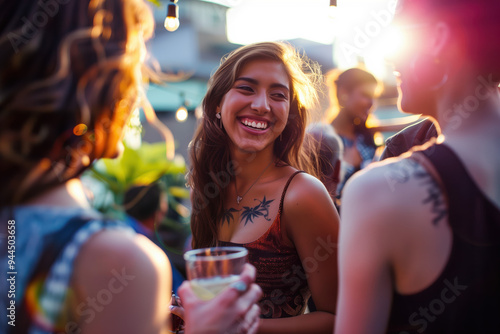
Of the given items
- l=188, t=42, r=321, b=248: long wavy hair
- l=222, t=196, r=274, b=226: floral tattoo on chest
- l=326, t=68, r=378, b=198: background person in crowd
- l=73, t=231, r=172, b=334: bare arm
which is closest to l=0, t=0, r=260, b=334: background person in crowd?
l=73, t=231, r=172, b=334: bare arm

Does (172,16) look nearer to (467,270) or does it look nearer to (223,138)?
(223,138)

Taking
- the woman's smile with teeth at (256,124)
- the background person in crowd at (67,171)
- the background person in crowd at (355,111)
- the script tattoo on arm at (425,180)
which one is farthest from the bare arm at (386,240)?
the background person in crowd at (355,111)

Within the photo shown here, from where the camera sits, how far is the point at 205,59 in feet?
64.7

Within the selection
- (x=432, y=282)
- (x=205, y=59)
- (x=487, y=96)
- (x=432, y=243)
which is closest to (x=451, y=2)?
(x=487, y=96)

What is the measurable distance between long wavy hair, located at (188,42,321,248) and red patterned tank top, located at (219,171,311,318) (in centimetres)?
41

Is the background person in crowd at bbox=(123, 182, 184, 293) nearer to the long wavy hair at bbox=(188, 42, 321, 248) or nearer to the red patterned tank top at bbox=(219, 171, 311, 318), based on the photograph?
the long wavy hair at bbox=(188, 42, 321, 248)

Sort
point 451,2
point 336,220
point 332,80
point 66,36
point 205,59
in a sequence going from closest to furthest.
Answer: point 66,36
point 451,2
point 336,220
point 332,80
point 205,59

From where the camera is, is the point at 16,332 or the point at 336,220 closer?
the point at 16,332

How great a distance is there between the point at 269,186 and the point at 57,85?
1.51 m

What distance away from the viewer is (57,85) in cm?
94

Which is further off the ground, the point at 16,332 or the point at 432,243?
the point at 432,243

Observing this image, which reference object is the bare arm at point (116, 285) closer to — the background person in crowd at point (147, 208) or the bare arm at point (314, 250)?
the bare arm at point (314, 250)

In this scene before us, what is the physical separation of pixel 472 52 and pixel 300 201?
44.5 inches

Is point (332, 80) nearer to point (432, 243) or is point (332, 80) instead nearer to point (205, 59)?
point (432, 243)
